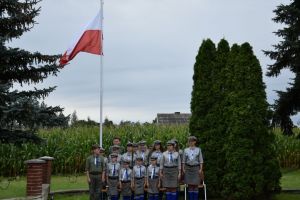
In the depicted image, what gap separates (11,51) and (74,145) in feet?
33.9

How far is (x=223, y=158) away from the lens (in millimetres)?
13844

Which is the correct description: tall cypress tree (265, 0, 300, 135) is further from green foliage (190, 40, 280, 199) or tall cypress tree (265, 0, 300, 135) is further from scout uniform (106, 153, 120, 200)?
scout uniform (106, 153, 120, 200)

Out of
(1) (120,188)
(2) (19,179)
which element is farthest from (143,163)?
(2) (19,179)

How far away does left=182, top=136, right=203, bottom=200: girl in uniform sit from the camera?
12.5 metres

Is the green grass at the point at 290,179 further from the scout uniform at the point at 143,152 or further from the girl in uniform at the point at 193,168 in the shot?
the scout uniform at the point at 143,152

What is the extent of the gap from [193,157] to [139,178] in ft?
4.61

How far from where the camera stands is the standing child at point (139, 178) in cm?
1260

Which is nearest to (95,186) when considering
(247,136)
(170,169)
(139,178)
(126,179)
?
(126,179)

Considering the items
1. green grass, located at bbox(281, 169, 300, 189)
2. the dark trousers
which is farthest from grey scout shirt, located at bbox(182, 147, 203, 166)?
green grass, located at bbox(281, 169, 300, 189)

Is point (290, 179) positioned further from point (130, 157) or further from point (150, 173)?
point (150, 173)

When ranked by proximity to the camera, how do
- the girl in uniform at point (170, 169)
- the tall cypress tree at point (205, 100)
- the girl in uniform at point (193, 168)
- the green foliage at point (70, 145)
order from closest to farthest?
1. the girl in uniform at point (170, 169)
2. the girl in uniform at point (193, 168)
3. the tall cypress tree at point (205, 100)
4. the green foliage at point (70, 145)

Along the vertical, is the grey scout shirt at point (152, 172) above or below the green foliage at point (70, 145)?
below

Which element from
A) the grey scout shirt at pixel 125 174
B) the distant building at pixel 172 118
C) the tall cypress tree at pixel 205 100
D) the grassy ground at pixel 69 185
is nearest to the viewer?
the grey scout shirt at pixel 125 174

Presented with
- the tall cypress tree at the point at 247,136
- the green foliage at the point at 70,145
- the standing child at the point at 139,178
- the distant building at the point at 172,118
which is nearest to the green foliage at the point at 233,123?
the tall cypress tree at the point at 247,136
